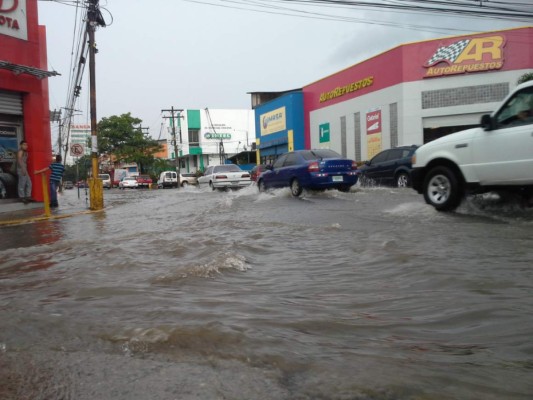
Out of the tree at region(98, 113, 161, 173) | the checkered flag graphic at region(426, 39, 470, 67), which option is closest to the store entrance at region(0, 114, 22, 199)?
the checkered flag graphic at region(426, 39, 470, 67)

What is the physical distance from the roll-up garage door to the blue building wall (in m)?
22.5

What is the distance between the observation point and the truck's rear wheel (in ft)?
23.2

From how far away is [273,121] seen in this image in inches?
1454

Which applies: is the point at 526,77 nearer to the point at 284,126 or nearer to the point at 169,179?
the point at 284,126

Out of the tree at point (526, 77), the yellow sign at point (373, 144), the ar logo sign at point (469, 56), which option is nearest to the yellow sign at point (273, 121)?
the yellow sign at point (373, 144)

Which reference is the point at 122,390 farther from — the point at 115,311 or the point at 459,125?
the point at 459,125

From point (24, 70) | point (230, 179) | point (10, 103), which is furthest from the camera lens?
point (230, 179)

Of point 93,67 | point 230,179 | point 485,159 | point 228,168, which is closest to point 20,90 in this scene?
point 93,67

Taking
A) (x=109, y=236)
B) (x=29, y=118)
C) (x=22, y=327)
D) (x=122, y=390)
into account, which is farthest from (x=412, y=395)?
(x=29, y=118)

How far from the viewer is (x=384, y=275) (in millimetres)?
3816

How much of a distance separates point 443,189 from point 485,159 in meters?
0.92

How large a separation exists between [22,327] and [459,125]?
23.0 m

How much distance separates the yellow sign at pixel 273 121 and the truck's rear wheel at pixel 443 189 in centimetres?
2774

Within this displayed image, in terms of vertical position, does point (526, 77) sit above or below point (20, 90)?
above
